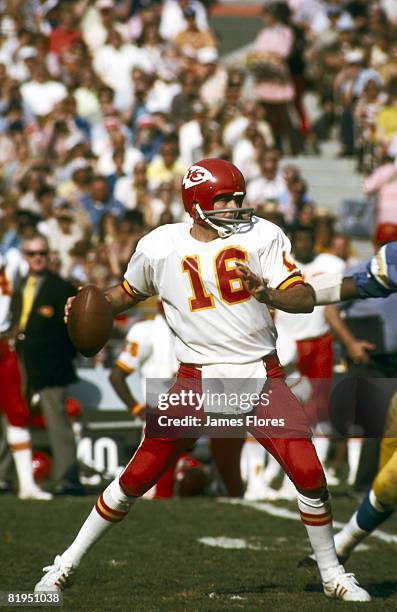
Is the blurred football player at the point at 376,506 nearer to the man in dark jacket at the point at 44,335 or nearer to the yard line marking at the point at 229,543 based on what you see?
the yard line marking at the point at 229,543

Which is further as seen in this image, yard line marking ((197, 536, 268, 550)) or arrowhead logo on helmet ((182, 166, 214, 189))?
yard line marking ((197, 536, 268, 550))

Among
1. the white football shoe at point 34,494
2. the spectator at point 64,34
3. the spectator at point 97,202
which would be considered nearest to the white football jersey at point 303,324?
the white football shoe at point 34,494

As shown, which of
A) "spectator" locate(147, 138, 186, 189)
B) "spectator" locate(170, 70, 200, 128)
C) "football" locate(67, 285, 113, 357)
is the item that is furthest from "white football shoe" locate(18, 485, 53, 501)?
"spectator" locate(170, 70, 200, 128)

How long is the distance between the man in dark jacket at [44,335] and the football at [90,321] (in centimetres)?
409

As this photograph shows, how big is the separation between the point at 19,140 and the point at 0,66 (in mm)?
1659

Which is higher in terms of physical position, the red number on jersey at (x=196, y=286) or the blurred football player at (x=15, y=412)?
the red number on jersey at (x=196, y=286)

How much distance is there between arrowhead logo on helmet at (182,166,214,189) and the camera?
5.96 m

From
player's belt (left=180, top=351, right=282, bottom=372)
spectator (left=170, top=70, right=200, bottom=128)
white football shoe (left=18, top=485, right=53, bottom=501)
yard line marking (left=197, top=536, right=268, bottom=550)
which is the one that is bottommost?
white football shoe (left=18, top=485, right=53, bottom=501)

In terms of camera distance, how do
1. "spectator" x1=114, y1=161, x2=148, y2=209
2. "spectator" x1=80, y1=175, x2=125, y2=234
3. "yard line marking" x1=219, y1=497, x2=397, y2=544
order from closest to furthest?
"yard line marking" x1=219, y1=497, x2=397, y2=544 → "spectator" x1=80, y1=175, x2=125, y2=234 → "spectator" x1=114, y1=161, x2=148, y2=209

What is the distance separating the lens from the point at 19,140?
48.9 feet

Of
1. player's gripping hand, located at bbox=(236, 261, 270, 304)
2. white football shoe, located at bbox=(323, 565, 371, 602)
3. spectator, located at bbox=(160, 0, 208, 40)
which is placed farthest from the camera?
spectator, located at bbox=(160, 0, 208, 40)

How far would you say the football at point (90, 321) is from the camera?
235 inches

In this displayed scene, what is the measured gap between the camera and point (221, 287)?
5.85 meters

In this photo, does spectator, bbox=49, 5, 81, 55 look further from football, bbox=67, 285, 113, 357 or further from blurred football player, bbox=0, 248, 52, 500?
football, bbox=67, 285, 113, 357
